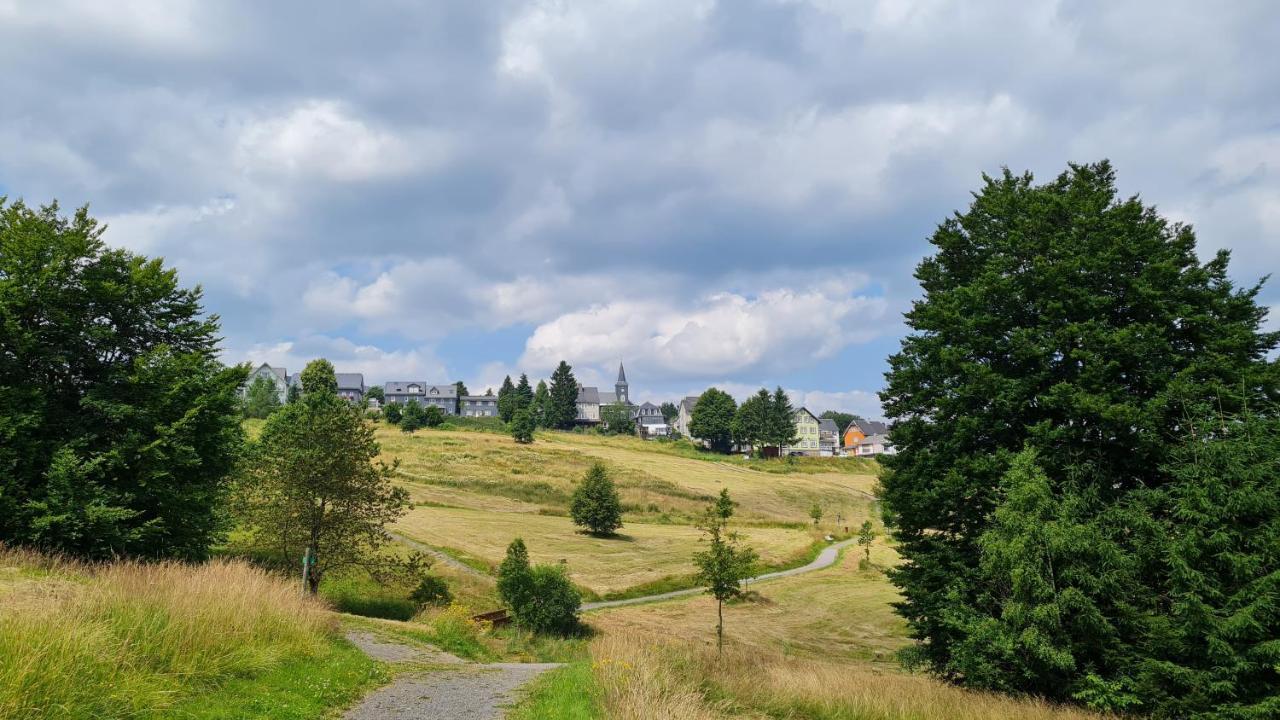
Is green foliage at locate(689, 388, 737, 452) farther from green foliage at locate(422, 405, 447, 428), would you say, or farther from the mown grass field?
green foliage at locate(422, 405, 447, 428)

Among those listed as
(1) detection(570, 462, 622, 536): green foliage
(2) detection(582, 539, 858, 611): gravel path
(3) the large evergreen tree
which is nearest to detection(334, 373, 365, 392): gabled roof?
(1) detection(570, 462, 622, 536): green foliage

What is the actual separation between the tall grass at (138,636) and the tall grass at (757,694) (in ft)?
18.2

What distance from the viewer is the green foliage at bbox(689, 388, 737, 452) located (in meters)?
136

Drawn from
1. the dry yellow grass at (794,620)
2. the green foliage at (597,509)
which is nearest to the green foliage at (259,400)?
the green foliage at (597,509)

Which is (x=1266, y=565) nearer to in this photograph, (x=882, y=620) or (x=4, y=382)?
(x=882, y=620)

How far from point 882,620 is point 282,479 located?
31.5 m

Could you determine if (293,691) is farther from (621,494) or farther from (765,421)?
(765,421)

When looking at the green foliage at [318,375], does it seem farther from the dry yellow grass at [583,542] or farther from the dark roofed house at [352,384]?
the dry yellow grass at [583,542]

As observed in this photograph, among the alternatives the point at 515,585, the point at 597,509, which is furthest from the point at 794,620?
the point at 597,509

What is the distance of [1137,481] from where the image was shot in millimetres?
19469

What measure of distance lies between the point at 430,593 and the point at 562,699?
66.3 ft

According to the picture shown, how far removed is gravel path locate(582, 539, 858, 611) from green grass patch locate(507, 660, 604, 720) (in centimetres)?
2464

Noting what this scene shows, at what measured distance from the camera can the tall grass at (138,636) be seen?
6855 mm

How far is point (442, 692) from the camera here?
1148 cm
